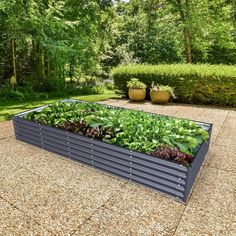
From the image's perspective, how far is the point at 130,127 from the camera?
4.07 metres

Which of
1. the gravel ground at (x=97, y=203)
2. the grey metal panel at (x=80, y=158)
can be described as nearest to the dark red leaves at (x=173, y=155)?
the gravel ground at (x=97, y=203)

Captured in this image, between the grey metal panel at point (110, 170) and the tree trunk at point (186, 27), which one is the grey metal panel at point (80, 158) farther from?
the tree trunk at point (186, 27)

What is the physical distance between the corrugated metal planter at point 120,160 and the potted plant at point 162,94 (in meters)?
4.76

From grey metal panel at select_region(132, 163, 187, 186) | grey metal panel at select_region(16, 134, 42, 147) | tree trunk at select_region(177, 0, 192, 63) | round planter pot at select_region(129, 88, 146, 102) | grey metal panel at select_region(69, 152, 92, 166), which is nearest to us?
grey metal panel at select_region(132, 163, 187, 186)

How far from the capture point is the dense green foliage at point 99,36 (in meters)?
9.89

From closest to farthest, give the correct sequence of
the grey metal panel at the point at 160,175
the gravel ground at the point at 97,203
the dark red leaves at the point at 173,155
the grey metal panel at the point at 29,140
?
the gravel ground at the point at 97,203
the grey metal panel at the point at 160,175
the dark red leaves at the point at 173,155
the grey metal panel at the point at 29,140

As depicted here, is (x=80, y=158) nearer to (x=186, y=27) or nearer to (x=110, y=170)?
(x=110, y=170)

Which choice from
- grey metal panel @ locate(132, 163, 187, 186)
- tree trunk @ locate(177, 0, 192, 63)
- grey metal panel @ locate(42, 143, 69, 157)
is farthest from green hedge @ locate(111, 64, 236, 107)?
tree trunk @ locate(177, 0, 192, 63)

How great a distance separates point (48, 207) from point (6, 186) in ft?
2.79

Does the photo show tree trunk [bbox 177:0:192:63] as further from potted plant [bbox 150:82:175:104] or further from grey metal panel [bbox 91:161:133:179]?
grey metal panel [bbox 91:161:133:179]

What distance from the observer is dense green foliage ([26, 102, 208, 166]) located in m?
3.65

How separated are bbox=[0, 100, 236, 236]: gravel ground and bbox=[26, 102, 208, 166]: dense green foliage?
568 mm

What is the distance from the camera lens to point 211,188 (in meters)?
3.51

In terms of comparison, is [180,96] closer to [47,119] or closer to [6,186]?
[47,119]
